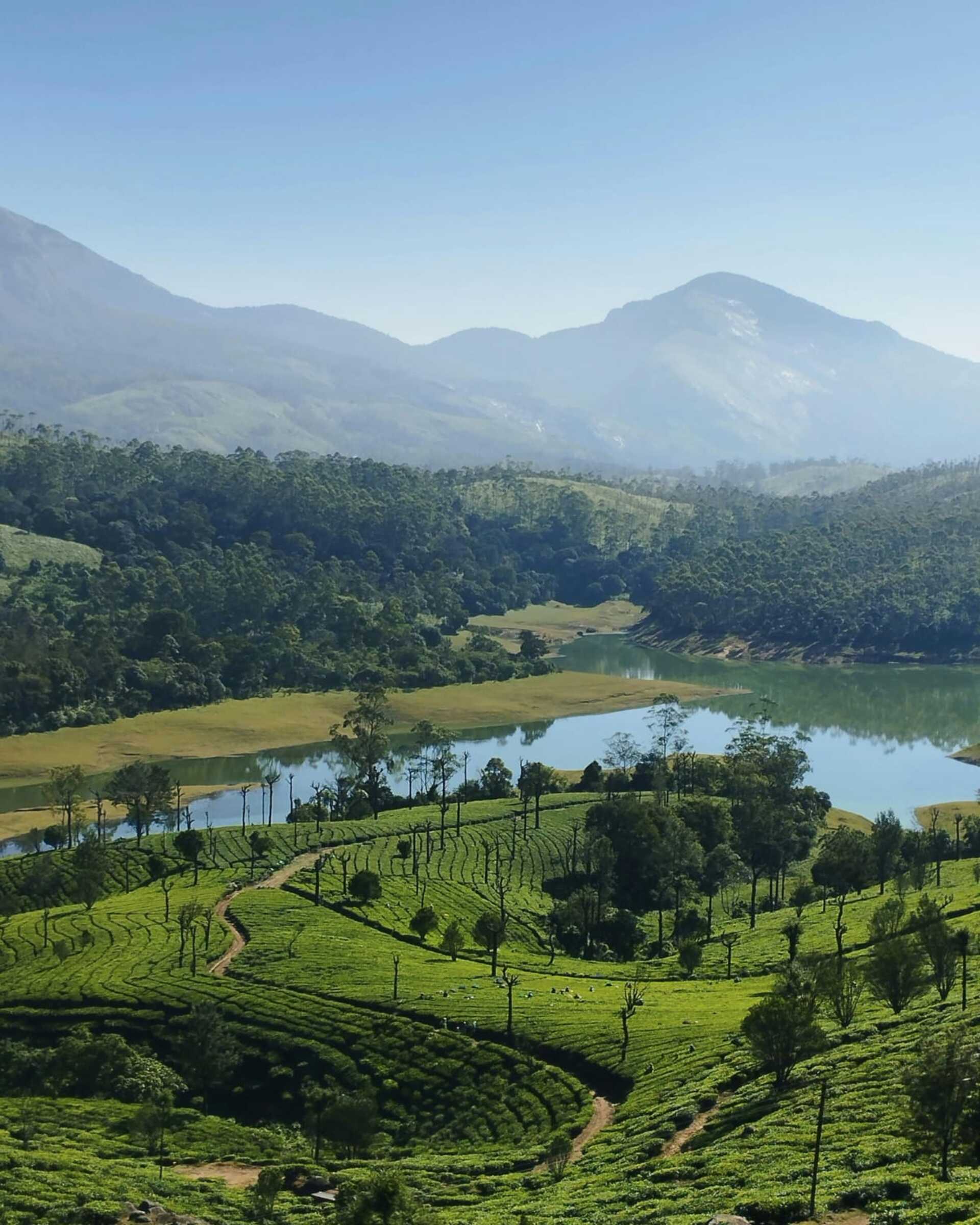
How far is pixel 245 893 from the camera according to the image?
2859 inches

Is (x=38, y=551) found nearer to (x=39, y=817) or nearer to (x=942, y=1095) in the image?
(x=39, y=817)

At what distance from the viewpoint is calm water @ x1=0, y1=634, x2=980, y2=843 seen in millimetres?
112188

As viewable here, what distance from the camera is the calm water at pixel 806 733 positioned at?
112188 mm

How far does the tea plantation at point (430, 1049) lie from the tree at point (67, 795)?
396 inches

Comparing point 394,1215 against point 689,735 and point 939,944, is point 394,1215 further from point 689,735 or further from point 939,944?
point 689,735

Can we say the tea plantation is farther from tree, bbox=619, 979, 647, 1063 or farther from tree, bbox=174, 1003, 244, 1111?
tree, bbox=619, 979, 647, 1063

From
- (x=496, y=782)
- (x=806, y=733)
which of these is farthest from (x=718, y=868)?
(x=806, y=733)

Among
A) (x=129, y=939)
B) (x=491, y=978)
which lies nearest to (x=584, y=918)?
(x=491, y=978)

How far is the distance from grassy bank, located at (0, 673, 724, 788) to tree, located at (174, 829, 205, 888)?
37.0 m

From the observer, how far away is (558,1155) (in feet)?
131

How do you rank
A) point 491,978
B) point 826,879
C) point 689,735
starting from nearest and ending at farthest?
point 491,978 < point 826,879 < point 689,735

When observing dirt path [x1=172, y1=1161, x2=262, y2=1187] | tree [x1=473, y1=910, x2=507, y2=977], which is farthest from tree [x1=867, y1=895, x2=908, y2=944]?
dirt path [x1=172, y1=1161, x2=262, y2=1187]

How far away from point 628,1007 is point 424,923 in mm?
17534

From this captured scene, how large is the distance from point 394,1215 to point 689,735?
107m
